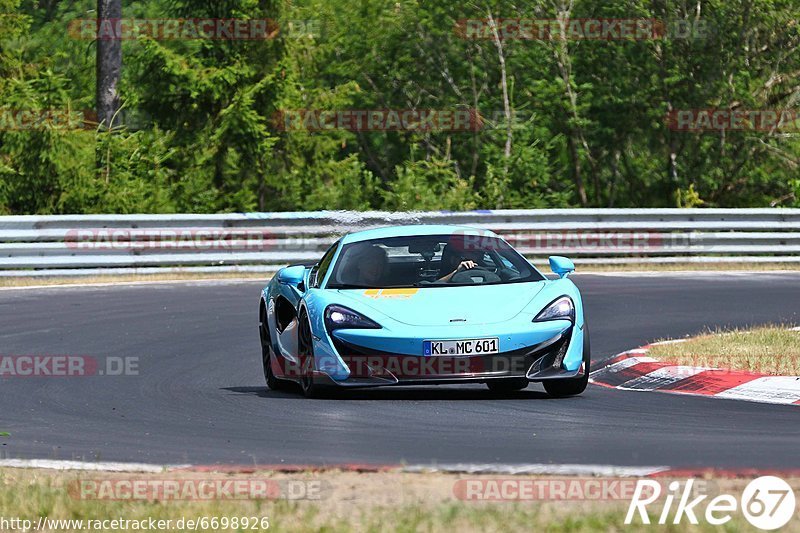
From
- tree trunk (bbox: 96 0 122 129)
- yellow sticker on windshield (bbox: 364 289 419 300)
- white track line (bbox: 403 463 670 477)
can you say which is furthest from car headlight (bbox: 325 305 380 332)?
tree trunk (bbox: 96 0 122 129)

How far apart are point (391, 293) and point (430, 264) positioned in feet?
3.13

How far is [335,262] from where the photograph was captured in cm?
1198

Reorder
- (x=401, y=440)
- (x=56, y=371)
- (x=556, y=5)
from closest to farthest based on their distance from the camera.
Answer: (x=401, y=440) → (x=56, y=371) → (x=556, y=5)

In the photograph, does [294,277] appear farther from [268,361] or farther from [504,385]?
[504,385]

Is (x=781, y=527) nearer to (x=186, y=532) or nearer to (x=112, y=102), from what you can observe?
(x=186, y=532)

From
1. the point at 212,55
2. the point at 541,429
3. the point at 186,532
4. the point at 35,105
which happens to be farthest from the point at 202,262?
the point at 186,532

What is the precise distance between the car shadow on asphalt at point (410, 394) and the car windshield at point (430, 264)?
2.58 feet

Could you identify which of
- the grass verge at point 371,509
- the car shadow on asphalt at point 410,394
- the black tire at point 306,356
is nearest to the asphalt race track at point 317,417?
the car shadow on asphalt at point 410,394

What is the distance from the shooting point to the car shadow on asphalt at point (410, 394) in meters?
11.2

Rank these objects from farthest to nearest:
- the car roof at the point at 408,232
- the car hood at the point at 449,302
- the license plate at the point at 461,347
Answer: the car roof at the point at 408,232 < the car hood at the point at 449,302 < the license plate at the point at 461,347

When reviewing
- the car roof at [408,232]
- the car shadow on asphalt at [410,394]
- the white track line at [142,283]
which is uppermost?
the car roof at [408,232]

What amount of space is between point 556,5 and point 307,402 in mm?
22914

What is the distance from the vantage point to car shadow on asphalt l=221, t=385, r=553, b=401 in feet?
36.7

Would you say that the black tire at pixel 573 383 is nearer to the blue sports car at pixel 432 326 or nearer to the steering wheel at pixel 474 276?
the blue sports car at pixel 432 326
